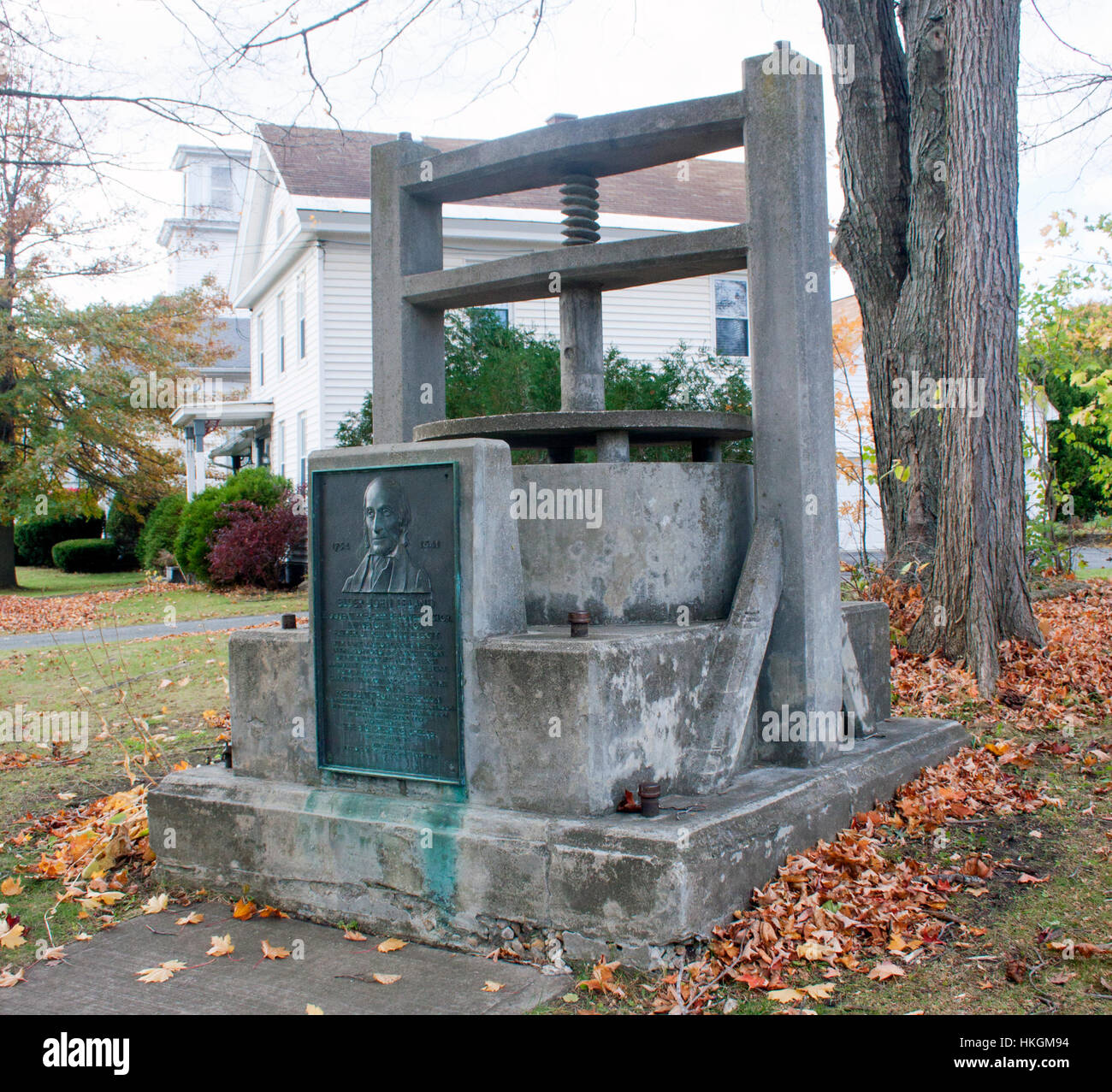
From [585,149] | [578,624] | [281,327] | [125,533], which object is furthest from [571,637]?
[125,533]

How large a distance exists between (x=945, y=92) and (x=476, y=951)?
772 cm

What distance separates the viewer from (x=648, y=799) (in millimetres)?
3945

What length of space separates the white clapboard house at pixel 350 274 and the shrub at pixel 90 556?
5124 mm

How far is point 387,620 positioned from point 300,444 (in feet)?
63.1

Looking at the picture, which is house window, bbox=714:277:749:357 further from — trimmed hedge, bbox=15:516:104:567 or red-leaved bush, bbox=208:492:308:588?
trimmed hedge, bbox=15:516:104:567

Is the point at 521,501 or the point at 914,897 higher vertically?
the point at 521,501

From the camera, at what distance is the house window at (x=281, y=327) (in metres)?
24.2

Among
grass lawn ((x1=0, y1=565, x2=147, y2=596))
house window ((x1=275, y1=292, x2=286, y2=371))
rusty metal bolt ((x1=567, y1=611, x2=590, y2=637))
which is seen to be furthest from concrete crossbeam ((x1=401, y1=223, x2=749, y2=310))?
house window ((x1=275, y1=292, x2=286, y2=371))

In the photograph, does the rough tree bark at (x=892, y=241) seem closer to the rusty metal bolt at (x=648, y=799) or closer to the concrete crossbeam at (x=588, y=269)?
the concrete crossbeam at (x=588, y=269)

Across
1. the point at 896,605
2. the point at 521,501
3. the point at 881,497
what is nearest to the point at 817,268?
the point at 521,501

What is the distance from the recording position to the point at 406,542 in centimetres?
436

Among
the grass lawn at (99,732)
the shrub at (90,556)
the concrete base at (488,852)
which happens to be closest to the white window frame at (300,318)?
the shrub at (90,556)

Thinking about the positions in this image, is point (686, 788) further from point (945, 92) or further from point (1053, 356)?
point (1053, 356)

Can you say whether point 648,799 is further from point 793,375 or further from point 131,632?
point 131,632
